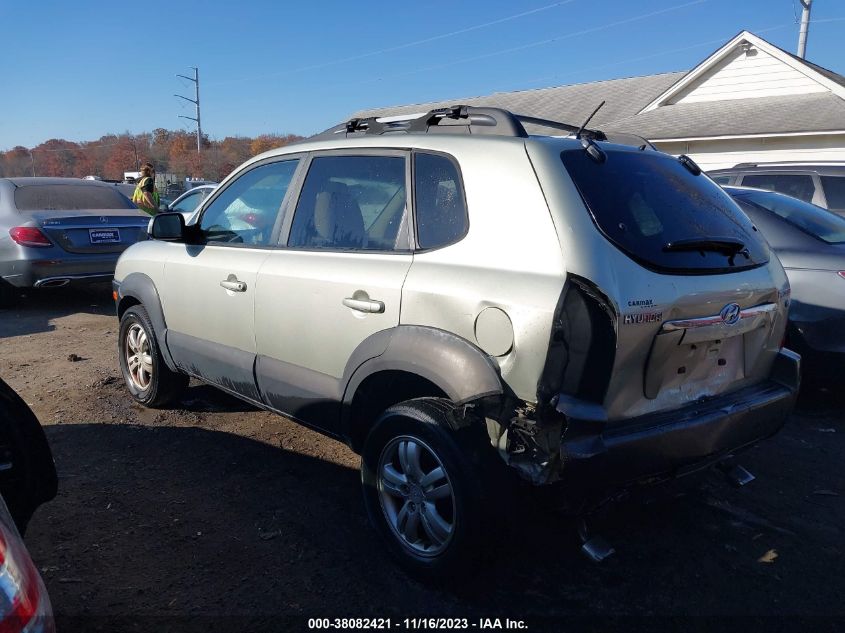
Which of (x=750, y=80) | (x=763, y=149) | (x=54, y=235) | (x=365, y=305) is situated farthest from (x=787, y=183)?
(x=750, y=80)

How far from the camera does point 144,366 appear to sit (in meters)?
4.91

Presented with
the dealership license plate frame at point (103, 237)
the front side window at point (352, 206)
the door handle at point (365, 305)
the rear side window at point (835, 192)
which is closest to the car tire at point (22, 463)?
the door handle at point (365, 305)

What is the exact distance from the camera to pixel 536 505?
2.57 metres

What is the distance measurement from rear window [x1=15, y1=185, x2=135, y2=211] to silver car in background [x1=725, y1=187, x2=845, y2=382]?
821cm

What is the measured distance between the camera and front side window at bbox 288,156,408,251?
3195 millimetres

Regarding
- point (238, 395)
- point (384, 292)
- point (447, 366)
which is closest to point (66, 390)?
point (238, 395)

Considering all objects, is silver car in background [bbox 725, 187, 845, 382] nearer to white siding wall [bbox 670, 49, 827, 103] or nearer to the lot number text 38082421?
the lot number text 38082421

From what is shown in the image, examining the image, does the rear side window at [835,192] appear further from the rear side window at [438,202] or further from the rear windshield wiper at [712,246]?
the rear side window at [438,202]

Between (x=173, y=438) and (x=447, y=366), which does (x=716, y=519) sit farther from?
(x=173, y=438)

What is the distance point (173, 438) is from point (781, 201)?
5.13 metres

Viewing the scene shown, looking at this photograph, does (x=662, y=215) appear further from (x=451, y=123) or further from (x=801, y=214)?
(x=801, y=214)

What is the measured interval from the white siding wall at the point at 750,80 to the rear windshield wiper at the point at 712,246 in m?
18.4

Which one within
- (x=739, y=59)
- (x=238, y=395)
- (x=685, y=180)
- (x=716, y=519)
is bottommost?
(x=716, y=519)

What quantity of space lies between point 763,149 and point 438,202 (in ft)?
56.6
